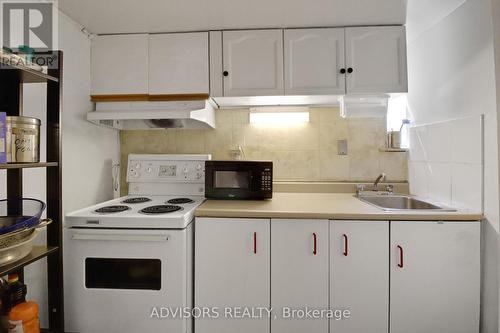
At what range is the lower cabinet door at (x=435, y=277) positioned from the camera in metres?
1.35

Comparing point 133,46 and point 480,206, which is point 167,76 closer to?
point 133,46

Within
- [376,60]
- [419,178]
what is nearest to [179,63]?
[376,60]

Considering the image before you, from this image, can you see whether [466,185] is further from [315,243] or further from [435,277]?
[315,243]

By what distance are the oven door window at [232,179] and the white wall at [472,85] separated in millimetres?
1344

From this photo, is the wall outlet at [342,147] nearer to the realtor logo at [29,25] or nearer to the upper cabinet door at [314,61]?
the upper cabinet door at [314,61]

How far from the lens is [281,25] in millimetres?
1703

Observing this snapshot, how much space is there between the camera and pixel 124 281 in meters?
1.41

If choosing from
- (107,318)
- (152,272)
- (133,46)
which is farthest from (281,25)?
(107,318)

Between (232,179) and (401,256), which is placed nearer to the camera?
(401,256)

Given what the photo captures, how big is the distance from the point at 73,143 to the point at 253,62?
1312 mm

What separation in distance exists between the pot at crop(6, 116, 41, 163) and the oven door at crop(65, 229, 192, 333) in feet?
1.66

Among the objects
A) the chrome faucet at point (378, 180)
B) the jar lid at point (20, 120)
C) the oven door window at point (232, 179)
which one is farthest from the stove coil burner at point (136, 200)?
the chrome faucet at point (378, 180)

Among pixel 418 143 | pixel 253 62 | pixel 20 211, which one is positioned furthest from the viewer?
pixel 418 143

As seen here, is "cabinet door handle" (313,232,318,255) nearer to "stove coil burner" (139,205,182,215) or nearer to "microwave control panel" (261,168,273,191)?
"microwave control panel" (261,168,273,191)
